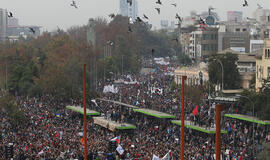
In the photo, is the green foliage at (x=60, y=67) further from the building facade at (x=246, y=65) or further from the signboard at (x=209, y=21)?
the building facade at (x=246, y=65)

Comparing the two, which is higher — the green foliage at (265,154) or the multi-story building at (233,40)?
the multi-story building at (233,40)

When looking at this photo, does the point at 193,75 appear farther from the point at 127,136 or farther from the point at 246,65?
the point at 127,136

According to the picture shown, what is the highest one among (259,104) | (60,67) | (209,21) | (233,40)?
(209,21)

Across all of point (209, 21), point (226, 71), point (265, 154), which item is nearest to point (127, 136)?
point (265, 154)

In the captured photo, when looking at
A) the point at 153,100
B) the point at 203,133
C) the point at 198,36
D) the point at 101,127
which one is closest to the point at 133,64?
the point at 198,36

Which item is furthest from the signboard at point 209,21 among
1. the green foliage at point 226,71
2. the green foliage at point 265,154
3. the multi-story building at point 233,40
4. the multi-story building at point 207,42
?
the green foliage at point 265,154

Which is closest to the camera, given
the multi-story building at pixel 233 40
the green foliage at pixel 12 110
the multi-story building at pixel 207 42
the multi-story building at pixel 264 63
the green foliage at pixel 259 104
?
the green foliage at pixel 259 104

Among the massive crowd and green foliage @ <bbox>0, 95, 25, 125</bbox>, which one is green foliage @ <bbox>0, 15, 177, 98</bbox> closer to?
green foliage @ <bbox>0, 95, 25, 125</bbox>
